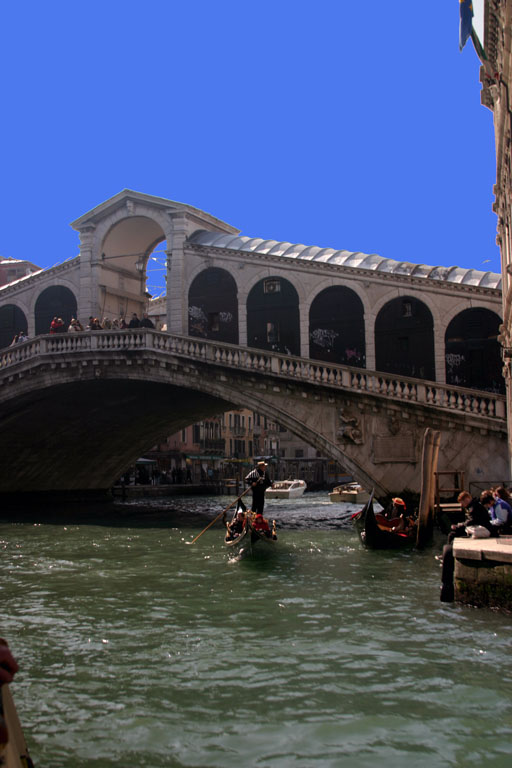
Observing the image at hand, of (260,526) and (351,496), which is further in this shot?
(351,496)

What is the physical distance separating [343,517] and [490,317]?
8.58 meters

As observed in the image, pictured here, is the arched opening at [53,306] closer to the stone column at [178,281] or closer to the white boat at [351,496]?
the stone column at [178,281]

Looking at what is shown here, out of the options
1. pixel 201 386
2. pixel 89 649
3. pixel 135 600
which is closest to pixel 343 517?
pixel 201 386

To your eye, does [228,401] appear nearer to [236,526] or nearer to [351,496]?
[236,526]

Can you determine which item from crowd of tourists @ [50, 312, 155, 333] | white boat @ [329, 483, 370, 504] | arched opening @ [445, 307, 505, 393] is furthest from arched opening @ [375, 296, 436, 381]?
white boat @ [329, 483, 370, 504]

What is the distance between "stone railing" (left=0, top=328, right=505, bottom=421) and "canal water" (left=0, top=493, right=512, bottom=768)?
254 inches

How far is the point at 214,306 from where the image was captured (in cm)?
2455

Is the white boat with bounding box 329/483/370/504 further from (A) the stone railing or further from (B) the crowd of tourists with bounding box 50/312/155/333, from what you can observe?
(B) the crowd of tourists with bounding box 50/312/155/333

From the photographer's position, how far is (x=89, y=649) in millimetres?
7586

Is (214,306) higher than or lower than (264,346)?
higher

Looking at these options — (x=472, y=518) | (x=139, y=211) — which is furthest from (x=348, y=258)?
(x=472, y=518)

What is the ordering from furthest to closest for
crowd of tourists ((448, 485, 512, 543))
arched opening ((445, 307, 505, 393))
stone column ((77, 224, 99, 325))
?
stone column ((77, 224, 99, 325)), arched opening ((445, 307, 505, 393)), crowd of tourists ((448, 485, 512, 543))

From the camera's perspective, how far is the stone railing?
18703 millimetres

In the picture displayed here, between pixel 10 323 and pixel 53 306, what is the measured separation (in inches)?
88.6
